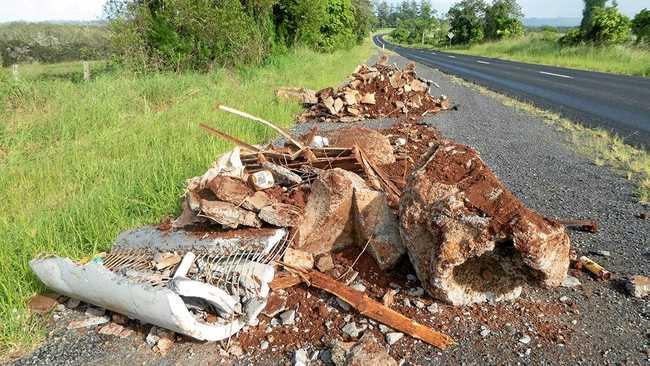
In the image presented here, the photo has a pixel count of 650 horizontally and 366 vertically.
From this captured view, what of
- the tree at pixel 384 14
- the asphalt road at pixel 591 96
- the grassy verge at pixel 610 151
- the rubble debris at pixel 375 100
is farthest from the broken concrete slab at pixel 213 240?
the tree at pixel 384 14

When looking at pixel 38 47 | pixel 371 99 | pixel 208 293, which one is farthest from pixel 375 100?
pixel 38 47

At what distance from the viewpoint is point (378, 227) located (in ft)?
9.96

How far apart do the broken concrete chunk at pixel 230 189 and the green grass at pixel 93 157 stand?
0.89 meters

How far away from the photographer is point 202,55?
40.3 feet

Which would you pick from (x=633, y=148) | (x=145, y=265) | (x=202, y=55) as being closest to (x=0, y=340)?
(x=145, y=265)

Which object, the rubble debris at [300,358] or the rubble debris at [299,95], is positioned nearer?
Answer: the rubble debris at [300,358]

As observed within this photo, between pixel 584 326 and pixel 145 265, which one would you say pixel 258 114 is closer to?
pixel 145 265

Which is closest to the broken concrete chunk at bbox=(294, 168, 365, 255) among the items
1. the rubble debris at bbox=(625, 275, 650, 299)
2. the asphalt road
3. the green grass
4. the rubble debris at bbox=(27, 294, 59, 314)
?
the green grass

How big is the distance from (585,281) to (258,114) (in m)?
5.91

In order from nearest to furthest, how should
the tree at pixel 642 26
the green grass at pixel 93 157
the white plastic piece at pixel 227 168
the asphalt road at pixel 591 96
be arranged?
the green grass at pixel 93 157 → the white plastic piece at pixel 227 168 → the asphalt road at pixel 591 96 → the tree at pixel 642 26

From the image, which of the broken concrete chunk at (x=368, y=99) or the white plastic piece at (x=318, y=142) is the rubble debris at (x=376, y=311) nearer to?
the white plastic piece at (x=318, y=142)

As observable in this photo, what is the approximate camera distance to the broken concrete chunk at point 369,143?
14.7 ft

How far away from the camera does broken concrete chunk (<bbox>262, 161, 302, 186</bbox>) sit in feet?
11.4

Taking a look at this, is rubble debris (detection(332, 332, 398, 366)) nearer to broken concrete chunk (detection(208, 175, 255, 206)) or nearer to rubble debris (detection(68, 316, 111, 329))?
broken concrete chunk (detection(208, 175, 255, 206))
